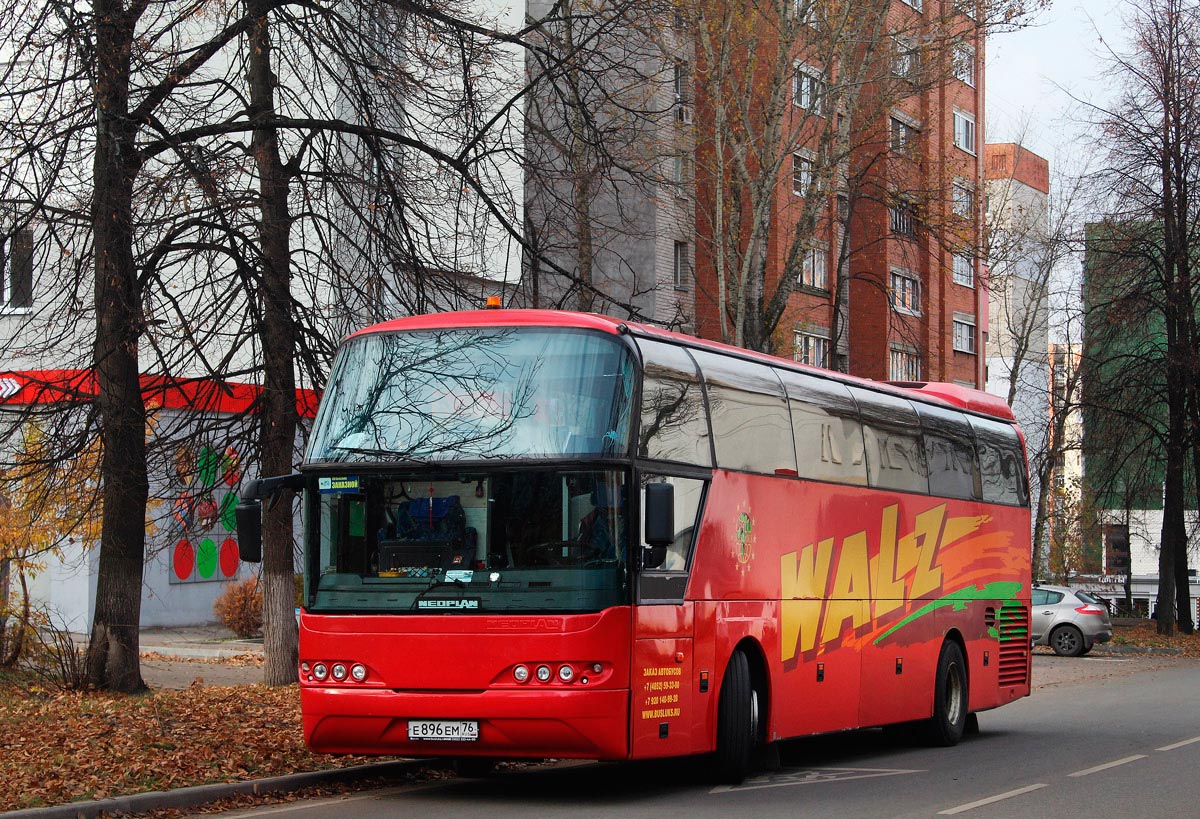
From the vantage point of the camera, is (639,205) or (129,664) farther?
(639,205)

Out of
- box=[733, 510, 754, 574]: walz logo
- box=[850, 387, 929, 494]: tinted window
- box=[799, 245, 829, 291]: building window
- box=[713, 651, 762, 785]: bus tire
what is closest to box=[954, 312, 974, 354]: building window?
box=[799, 245, 829, 291]: building window

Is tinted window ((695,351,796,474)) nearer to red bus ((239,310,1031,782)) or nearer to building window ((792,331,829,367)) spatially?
red bus ((239,310,1031,782))

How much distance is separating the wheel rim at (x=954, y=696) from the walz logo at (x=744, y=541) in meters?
5.62

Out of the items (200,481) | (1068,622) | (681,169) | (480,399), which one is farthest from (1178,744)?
(1068,622)

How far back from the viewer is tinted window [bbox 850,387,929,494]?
635 inches

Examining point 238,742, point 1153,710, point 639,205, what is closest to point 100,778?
point 238,742

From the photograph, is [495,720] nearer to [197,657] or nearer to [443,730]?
[443,730]

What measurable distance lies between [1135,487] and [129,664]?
30.9 m

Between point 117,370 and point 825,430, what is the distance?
7.62 m

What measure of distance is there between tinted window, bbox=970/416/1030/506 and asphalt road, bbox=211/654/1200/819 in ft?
9.53

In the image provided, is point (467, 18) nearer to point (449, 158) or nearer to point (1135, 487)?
point (449, 158)

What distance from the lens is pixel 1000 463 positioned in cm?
2011

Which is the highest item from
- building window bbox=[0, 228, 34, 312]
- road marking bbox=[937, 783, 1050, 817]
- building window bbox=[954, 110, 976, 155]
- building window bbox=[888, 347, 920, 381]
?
building window bbox=[954, 110, 976, 155]

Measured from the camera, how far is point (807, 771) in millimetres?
14484
